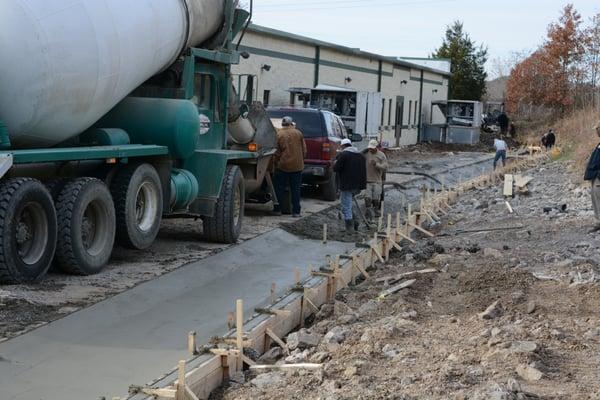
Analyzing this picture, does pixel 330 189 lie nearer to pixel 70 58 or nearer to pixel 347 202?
pixel 347 202

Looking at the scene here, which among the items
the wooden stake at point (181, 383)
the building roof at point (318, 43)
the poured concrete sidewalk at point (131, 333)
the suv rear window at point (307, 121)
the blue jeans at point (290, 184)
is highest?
the building roof at point (318, 43)

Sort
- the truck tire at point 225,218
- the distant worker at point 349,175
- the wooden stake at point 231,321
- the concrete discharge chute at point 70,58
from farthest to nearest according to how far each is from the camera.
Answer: the distant worker at point 349,175 < the truck tire at point 225,218 < the concrete discharge chute at point 70,58 < the wooden stake at point 231,321

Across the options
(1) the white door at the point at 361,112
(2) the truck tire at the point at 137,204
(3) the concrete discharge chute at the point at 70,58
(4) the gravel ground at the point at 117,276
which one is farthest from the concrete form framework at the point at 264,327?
(1) the white door at the point at 361,112

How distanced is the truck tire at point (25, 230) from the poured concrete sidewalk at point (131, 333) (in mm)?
821

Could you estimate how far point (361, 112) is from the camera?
28.7m

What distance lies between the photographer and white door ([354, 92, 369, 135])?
28.4 m

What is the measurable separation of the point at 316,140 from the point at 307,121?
1.64ft

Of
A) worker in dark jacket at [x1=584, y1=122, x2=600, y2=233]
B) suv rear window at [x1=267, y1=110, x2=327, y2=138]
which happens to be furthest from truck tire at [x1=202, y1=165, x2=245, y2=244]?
suv rear window at [x1=267, y1=110, x2=327, y2=138]

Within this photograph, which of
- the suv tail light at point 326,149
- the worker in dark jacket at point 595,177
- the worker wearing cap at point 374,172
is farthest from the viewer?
the suv tail light at point 326,149

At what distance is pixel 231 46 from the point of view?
559 inches

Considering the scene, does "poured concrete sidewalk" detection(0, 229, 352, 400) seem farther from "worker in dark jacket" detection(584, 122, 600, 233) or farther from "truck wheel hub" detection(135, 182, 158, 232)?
"worker in dark jacket" detection(584, 122, 600, 233)

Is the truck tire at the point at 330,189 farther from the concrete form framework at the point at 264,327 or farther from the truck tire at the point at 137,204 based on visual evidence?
the truck tire at the point at 137,204

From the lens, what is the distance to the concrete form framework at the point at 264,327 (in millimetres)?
5916

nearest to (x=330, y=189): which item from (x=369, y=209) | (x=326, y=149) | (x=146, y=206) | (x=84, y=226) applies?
(x=326, y=149)
